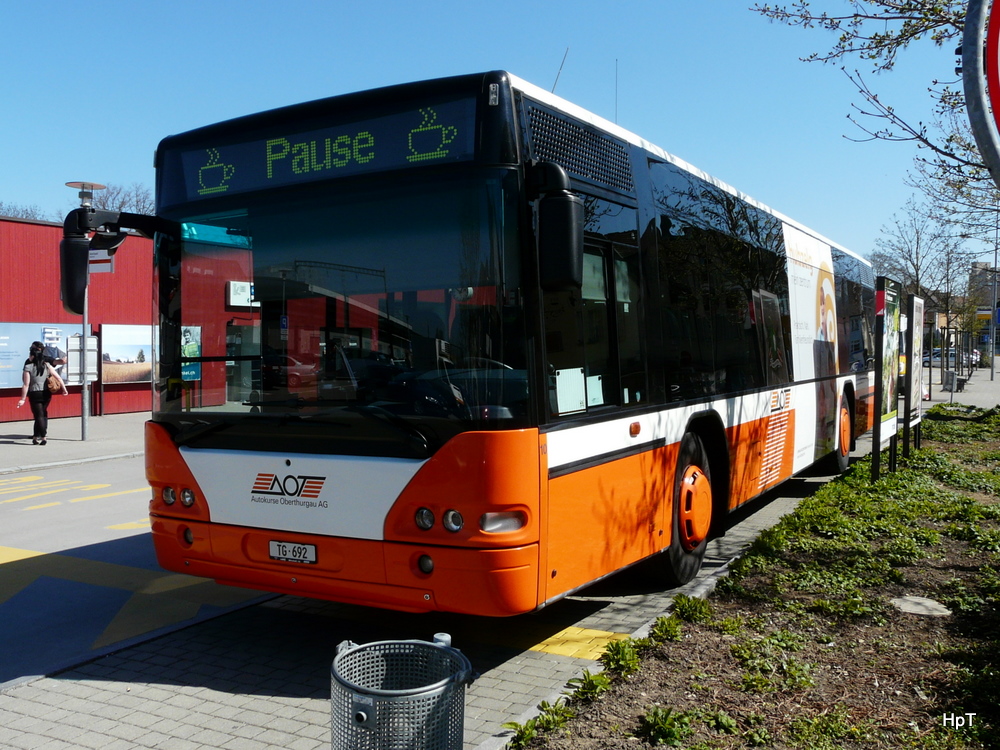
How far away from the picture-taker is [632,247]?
19.9 feet

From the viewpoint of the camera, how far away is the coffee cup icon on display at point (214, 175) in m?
5.54

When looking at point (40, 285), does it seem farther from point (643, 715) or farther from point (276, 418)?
point (643, 715)

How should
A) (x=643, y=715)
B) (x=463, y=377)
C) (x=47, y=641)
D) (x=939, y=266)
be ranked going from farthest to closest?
1. (x=939, y=266)
2. (x=47, y=641)
3. (x=463, y=377)
4. (x=643, y=715)

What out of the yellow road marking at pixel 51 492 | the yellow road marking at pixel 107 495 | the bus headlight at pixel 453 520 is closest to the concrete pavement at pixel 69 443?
the yellow road marking at pixel 51 492

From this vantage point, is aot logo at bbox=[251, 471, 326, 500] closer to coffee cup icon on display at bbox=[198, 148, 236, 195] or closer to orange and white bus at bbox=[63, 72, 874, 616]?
orange and white bus at bbox=[63, 72, 874, 616]

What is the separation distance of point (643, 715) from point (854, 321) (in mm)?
10842

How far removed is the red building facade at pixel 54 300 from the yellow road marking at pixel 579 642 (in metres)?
15.4

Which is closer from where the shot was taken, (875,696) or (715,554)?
(875,696)

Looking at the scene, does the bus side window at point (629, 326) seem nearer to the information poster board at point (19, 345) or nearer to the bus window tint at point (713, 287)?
the bus window tint at point (713, 287)

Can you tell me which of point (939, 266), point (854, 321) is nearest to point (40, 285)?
point (854, 321)

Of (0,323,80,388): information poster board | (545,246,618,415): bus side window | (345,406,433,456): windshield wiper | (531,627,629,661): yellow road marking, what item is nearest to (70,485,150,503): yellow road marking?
(531,627,629,661): yellow road marking

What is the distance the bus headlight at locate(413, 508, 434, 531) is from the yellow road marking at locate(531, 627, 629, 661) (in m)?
1.40

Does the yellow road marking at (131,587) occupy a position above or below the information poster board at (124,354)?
below

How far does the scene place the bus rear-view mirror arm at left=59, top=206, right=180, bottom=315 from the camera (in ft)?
17.6
